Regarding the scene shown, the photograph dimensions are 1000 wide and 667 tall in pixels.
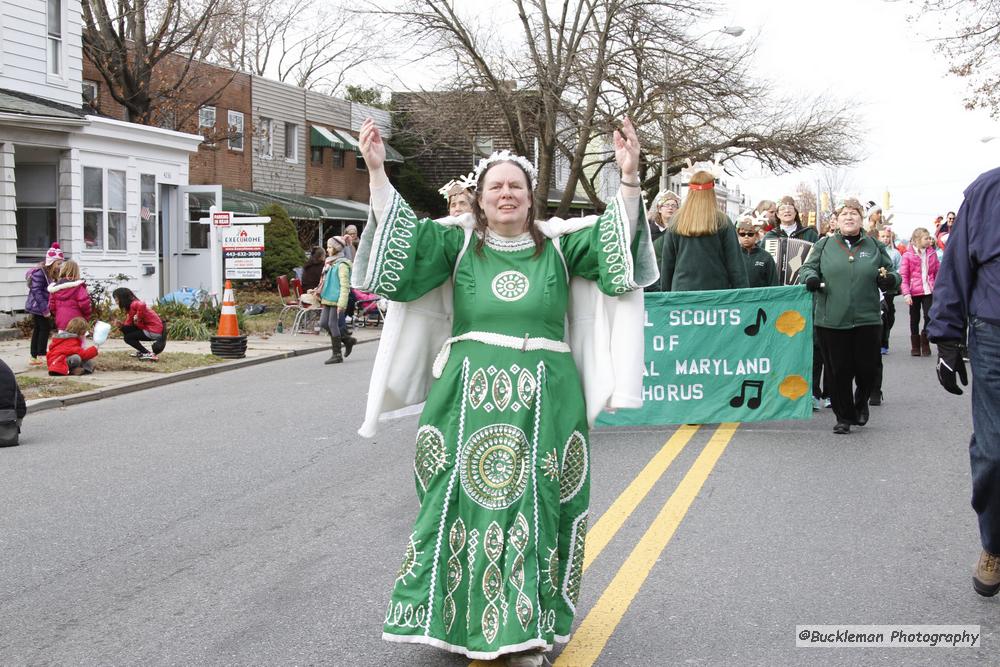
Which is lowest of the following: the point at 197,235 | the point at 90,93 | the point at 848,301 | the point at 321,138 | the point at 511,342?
the point at 511,342

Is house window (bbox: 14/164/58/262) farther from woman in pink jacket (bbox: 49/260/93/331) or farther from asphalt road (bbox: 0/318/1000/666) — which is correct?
asphalt road (bbox: 0/318/1000/666)

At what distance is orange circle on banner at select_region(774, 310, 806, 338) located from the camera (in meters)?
9.71

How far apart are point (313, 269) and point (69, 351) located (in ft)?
24.6

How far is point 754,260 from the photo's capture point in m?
10.8

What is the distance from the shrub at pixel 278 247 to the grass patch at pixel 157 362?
41.0 feet

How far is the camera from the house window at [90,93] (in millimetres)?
29234

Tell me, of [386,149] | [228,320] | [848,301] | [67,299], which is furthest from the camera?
[386,149]

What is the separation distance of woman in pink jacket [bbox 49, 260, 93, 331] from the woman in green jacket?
929cm

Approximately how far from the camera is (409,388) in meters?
4.50

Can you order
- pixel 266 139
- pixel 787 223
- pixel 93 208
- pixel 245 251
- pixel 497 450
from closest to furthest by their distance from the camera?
pixel 497 450, pixel 787 223, pixel 245 251, pixel 93 208, pixel 266 139

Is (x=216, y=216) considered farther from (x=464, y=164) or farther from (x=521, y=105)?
(x=464, y=164)

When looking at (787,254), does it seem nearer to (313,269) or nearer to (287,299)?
(313,269)

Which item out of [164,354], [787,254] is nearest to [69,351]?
[164,354]

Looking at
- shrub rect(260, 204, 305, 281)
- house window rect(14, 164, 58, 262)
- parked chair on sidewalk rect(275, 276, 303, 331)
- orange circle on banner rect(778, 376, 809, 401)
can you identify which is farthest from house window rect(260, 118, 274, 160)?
orange circle on banner rect(778, 376, 809, 401)
